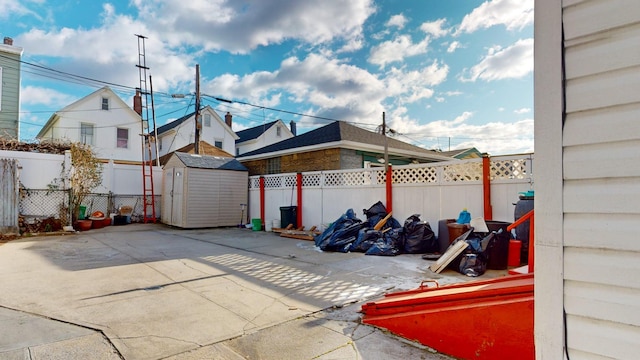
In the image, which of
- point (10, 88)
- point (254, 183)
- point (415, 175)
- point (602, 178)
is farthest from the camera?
point (254, 183)

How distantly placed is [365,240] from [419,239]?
1.10 metres

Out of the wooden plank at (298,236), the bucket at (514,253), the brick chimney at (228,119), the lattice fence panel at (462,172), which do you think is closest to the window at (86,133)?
the brick chimney at (228,119)

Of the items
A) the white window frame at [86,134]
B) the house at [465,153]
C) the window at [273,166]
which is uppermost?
the white window frame at [86,134]

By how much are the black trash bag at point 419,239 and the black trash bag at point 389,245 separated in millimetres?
140

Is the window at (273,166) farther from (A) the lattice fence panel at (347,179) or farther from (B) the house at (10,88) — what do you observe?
(B) the house at (10,88)

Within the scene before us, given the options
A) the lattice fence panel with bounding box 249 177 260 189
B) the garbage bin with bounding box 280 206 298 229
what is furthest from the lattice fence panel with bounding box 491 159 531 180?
the lattice fence panel with bounding box 249 177 260 189

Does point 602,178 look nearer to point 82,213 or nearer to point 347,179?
point 347,179

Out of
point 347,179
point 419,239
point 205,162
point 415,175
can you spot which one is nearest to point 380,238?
point 419,239

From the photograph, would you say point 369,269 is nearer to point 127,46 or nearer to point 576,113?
point 576,113

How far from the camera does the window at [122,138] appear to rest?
57.0 ft

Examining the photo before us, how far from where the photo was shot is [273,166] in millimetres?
13344

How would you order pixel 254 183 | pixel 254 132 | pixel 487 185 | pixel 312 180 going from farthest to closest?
pixel 254 132
pixel 254 183
pixel 312 180
pixel 487 185

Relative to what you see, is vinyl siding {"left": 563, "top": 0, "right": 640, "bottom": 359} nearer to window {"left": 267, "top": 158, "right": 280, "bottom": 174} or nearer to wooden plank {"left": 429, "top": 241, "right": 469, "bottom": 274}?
wooden plank {"left": 429, "top": 241, "right": 469, "bottom": 274}

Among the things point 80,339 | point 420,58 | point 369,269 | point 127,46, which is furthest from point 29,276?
point 127,46
